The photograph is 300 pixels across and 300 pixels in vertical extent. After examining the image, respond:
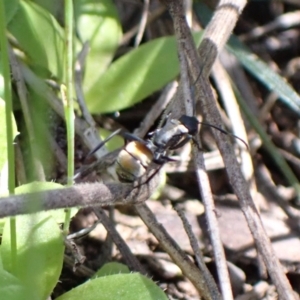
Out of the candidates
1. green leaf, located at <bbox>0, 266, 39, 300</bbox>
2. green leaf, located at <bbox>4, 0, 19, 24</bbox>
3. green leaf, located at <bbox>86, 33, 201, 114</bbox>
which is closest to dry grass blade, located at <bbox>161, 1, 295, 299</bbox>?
green leaf, located at <bbox>86, 33, 201, 114</bbox>

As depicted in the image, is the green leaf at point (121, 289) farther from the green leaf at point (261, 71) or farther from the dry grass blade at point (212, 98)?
the green leaf at point (261, 71)

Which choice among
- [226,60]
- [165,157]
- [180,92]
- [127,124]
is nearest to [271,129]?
[226,60]

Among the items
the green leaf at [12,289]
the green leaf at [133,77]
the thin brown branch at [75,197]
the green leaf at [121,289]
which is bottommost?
the green leaf at [121,289]

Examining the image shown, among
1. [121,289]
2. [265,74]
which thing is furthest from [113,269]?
[265,74]

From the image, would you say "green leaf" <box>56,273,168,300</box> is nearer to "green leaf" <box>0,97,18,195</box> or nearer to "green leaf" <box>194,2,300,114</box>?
"green leaf" <box>0,97,18,195</box>

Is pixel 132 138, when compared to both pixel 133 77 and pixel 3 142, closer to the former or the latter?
pixel 3 142

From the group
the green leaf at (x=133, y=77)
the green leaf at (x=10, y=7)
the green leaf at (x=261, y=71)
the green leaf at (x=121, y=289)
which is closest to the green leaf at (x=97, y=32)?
the green leaf at (x=133, y=77)

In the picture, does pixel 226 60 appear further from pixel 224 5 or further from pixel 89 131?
pixel 89 131
